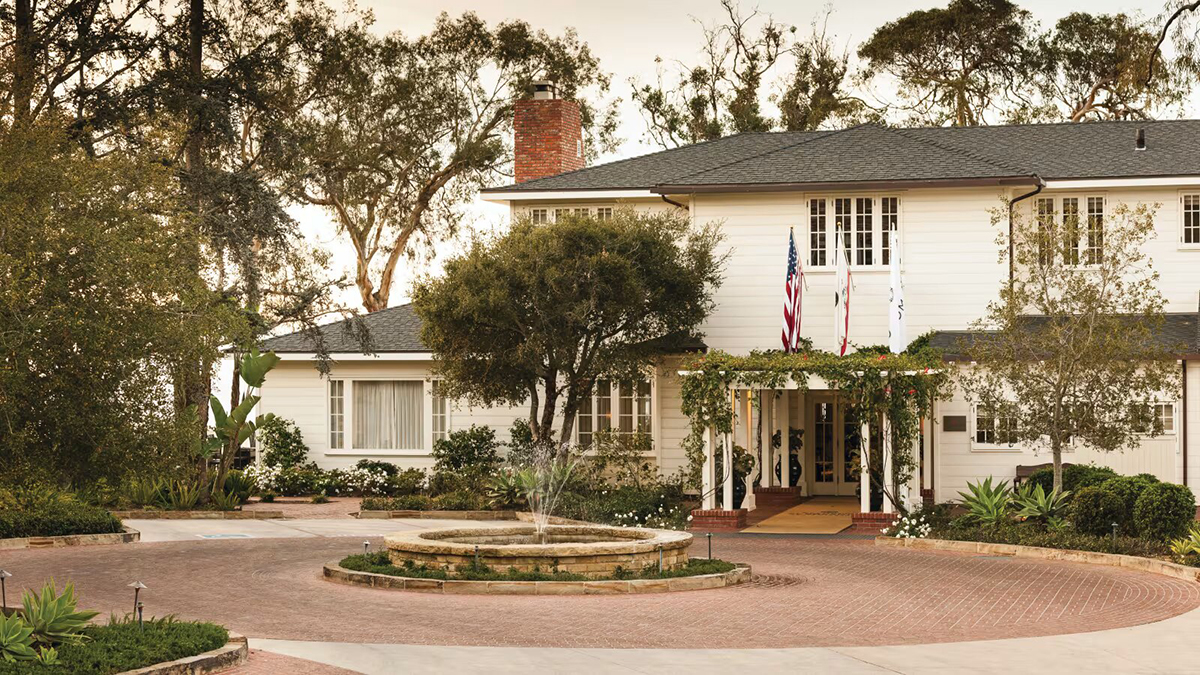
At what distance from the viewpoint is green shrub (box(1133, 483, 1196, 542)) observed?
1861cm

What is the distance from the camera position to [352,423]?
30062 millimetres

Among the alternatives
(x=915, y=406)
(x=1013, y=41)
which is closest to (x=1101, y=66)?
(x=1013, y=41)

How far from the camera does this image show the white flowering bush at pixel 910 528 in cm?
2109

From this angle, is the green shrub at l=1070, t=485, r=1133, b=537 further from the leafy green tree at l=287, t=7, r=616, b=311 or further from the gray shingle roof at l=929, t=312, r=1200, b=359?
the leafy green tree at l=287, t=7, r=616, b=311

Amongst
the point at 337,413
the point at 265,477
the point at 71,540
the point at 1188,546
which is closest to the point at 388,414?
the point at 337,413

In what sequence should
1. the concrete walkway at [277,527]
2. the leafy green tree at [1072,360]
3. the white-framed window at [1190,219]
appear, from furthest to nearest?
1. the white-framed window at [1190,219]
2. the concrete walkway at [277,527]
3. the leafy green tree at [1072,360]

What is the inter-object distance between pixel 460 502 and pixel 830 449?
7780 millimetres

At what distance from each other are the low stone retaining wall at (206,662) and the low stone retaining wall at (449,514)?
1359 cm

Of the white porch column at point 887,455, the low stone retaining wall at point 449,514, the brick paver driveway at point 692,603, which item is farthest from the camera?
the low stone retaining wall at point 449,514

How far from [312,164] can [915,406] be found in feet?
80.6

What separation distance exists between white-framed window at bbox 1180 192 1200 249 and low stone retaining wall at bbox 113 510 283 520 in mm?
17277

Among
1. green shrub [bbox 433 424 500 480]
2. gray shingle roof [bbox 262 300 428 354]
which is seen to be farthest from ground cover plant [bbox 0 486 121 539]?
green shrub [bbox 433 424 500 480]

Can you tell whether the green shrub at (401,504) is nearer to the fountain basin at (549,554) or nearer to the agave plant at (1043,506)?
the fountain basin at (549,554)

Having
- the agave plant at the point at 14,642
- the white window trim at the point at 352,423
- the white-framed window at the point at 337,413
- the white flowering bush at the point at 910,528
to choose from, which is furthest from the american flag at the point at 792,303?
the agave plant at the point at 14,642
